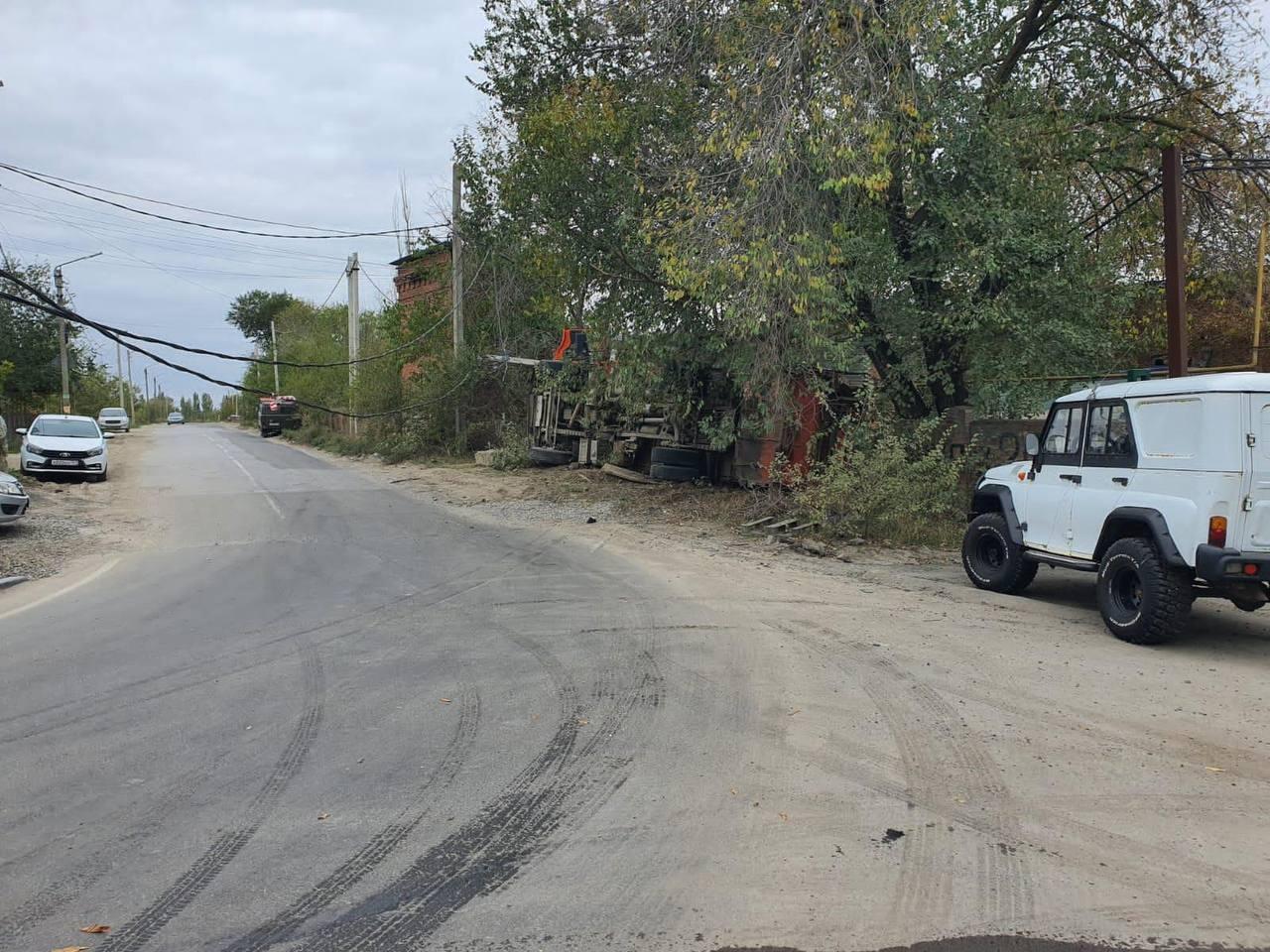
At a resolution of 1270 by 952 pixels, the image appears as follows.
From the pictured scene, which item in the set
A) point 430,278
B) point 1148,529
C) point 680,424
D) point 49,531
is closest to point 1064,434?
point 1148,529

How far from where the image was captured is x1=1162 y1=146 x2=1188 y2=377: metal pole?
36.2ft

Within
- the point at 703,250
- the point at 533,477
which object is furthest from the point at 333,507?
the point at 703,250

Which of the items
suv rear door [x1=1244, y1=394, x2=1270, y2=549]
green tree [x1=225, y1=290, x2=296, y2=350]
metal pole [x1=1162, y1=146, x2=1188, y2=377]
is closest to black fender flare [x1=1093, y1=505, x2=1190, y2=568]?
suv rear door [x1=1244, y1=394, x2=1270, y2=549]

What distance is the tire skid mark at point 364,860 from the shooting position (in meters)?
3.35

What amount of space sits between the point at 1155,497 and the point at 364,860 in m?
6.73

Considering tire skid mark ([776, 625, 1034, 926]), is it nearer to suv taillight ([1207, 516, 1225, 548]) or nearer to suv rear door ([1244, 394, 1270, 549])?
suv taillight ([1207, 516, 1225, 548])

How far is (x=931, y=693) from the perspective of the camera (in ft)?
20.2

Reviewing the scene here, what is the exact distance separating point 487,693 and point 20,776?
101 inches

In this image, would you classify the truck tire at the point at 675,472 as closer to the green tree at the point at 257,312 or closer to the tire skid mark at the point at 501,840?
the tire skid mark at the point at 501,840

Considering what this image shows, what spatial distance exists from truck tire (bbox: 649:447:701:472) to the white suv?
372 inches

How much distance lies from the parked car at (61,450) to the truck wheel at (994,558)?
1979 centimetres

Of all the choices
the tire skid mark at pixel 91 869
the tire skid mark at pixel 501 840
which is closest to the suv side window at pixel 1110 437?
the tire skid mark at pixel 501 840

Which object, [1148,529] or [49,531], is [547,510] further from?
[1148,529]

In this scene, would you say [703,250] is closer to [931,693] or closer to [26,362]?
[931,693]
